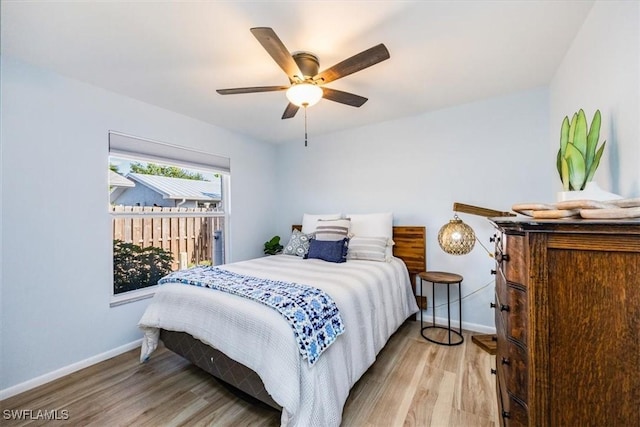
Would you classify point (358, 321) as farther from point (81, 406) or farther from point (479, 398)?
point (81, 406)

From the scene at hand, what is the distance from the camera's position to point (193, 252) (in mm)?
3318

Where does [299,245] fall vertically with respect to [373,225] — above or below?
below

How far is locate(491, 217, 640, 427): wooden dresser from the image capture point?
74 centimetres

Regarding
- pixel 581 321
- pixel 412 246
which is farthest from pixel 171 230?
pixel 581 321

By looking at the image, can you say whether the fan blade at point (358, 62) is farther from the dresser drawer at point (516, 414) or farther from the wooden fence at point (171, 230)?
the wooden fence at point (171, 230)

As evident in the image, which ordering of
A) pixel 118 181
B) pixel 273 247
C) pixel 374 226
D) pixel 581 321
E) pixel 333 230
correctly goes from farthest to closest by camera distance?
pixel 273 247 < pixel 374 226 < pixel 333 230 < pixel 118 181 < pixel 581 321

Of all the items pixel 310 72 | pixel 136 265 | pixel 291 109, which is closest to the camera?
pixel 310 72

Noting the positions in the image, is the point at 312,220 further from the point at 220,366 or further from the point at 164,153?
the point at 220,366

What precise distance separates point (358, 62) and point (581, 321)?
1.62m

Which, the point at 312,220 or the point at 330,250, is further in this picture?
the point at 312,220

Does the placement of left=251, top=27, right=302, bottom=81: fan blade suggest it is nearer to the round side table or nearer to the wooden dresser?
the wooden dresser

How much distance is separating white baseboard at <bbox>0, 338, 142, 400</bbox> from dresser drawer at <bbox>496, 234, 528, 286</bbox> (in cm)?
318

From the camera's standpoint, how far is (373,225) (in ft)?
10.4

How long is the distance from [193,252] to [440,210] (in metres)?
3.01
